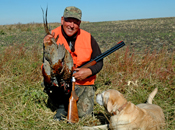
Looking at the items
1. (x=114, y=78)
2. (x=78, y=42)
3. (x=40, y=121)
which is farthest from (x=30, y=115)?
(x=114, y=78)

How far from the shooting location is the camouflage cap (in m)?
3.66

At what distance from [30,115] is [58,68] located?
66.5 inches

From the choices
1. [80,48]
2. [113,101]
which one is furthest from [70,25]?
[113,101]

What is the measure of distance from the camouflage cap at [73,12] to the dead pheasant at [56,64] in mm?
1110

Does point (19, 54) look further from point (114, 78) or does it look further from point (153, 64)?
point (153, 64)

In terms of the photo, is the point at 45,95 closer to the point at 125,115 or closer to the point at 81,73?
the point at 81,73

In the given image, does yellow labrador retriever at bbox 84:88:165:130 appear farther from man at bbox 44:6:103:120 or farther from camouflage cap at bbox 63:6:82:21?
camouflage cap at bbox 63:6:82:21

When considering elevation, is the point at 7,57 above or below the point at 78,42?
below

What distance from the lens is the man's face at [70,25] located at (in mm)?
3779

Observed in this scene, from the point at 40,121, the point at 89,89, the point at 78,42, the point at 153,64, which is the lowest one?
the point at 40,121

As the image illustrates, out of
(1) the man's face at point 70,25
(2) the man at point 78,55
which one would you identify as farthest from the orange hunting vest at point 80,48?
(1) the man's face at point 70,25

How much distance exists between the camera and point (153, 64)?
5609 mm

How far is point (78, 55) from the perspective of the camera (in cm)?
388

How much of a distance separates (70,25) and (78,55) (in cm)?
71
